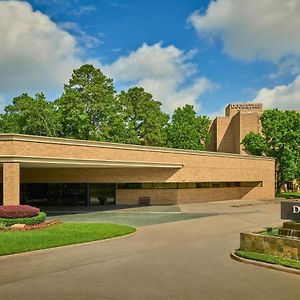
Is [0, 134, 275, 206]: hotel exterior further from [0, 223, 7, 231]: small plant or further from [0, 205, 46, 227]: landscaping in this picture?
[0, 223, 7, 231]: small plant

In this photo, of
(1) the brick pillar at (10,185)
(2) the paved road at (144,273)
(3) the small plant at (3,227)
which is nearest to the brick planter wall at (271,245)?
(2) the paved road at (144,273)

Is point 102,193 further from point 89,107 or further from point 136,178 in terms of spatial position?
point 89,107

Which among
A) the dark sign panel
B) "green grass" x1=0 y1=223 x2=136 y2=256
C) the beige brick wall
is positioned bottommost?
"green grass" x1=0 y1=223 x2=136 y2=256

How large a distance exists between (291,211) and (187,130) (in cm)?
4107

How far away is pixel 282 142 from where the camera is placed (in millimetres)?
49188

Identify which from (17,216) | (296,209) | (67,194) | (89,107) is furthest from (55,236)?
(89,107)

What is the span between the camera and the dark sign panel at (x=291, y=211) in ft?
52.6

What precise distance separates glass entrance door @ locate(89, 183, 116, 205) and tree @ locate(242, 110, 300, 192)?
21903mm

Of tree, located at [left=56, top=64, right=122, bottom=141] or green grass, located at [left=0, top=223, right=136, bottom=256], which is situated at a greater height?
tree, located at [left=56, top=64, right=122, bottom=141]

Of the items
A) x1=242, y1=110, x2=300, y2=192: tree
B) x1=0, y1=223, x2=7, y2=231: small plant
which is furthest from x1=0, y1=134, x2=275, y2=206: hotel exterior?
x1=0, y1=223, x2=7, y2=231: small plant

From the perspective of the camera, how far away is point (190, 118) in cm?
5991

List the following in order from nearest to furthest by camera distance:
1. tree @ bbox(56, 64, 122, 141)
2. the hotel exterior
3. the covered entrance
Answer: the hotel exterior → the covered entrance → tree @ bbox(56, 64, 122, 141)

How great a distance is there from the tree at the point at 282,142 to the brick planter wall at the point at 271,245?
116 feet

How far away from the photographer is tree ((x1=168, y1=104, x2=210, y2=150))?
5688 centimetres
